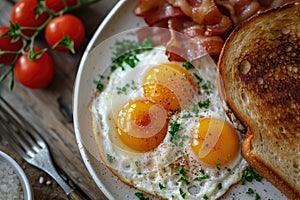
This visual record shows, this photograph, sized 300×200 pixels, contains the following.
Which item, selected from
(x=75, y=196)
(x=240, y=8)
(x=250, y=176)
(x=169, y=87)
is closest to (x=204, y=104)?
(x=169, y=87)

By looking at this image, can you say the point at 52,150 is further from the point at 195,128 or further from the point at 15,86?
the point at 195,128

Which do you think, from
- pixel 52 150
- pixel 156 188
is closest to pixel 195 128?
pixel 156 188

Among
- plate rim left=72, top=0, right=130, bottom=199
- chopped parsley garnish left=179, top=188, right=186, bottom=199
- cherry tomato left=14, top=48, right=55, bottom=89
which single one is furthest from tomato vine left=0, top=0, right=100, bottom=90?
chopped parsley garnish left=179, top=188, right=186, bottom=199

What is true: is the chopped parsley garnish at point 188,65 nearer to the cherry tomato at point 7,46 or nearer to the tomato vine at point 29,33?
the tomato vine at point 29,33

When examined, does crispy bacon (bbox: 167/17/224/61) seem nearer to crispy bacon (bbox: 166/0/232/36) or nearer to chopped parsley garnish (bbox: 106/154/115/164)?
crispy bacon (bbox: 166/0/232/36)

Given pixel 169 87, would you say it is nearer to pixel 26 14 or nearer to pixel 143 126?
pixel 143 126
